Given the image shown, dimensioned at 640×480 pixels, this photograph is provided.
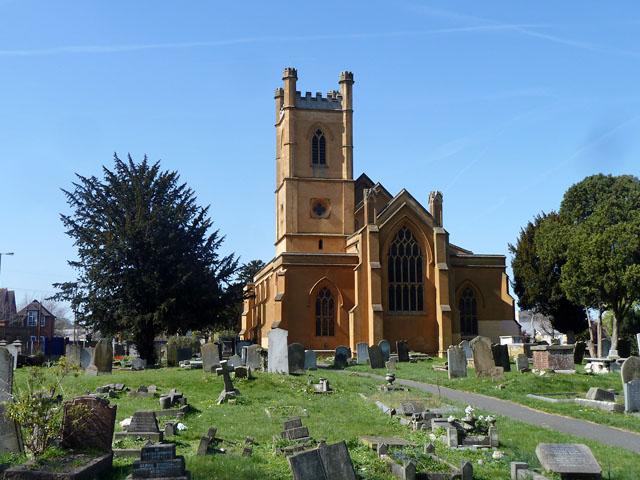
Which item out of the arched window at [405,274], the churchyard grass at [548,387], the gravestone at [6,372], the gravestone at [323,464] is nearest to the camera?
the gravestone at [323,464]

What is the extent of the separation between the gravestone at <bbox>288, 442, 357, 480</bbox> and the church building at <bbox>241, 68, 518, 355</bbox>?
33.8 metres

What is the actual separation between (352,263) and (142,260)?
13926 millimetres

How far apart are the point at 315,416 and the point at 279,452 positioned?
4.69m

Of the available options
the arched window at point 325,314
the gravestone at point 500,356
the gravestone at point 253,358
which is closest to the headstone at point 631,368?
the gravestone at point 500,356

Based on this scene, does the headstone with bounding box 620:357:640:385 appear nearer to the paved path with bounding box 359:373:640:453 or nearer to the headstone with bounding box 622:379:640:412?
the headstone with bounding box 622:379:640:412

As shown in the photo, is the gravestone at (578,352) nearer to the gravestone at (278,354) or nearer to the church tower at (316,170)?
the gravestone at (278,354)

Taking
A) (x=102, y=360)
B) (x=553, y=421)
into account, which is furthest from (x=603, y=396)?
(x=102, y=360)

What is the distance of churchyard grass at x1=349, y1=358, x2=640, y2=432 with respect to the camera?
17.0 metres

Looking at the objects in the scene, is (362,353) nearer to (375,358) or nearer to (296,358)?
(375,358)

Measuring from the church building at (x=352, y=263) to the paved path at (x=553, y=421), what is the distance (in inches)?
882

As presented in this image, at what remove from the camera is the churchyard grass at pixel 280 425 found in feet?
35.5

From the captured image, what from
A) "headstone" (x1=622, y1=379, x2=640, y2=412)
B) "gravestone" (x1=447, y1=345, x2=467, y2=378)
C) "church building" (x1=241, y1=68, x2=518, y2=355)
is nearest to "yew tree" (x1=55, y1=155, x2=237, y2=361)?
"church building" (x1=241, y1=68, x2=518, y2=355)

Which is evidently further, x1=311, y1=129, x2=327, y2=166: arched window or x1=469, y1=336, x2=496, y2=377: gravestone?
x1=311, y1=129, x2=327, y2=166: arched window

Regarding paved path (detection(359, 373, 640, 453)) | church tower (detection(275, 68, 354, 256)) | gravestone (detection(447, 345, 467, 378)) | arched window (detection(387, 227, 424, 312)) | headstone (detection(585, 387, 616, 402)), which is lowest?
paved path (detection(359, 373, 640, 453))
